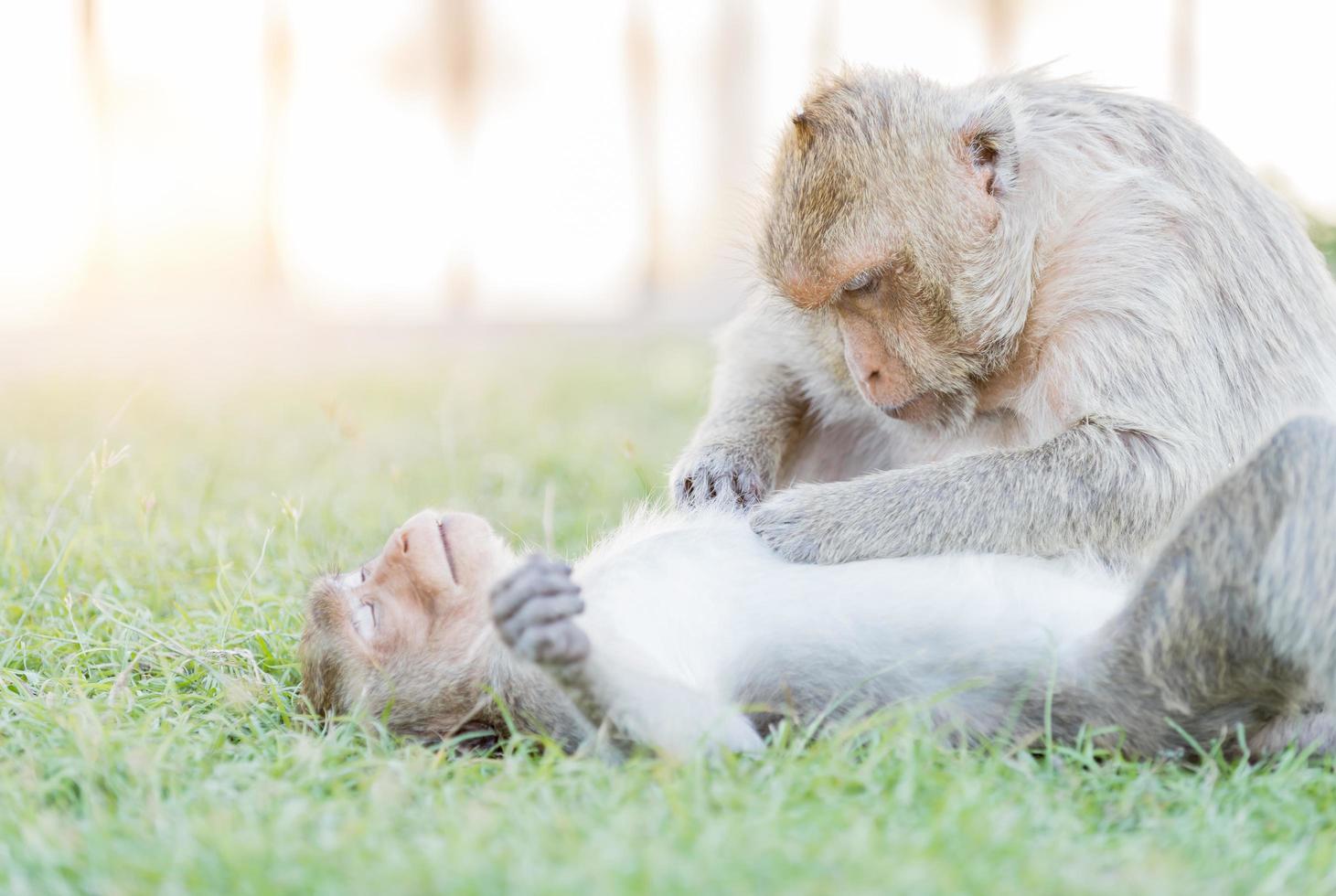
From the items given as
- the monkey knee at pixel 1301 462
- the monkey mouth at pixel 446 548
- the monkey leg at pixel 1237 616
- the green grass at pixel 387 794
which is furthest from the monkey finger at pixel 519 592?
the monkey knee at pixel 1301 462

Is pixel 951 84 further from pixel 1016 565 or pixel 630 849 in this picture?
pixel 630 849

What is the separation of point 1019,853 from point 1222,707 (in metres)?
0.91

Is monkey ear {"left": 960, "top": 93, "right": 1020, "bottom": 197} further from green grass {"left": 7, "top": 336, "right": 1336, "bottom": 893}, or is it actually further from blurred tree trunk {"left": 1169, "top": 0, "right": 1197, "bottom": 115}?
blurred tree trunk {"left": 1169, "top": 0, "right": 1197, "bottom": 115}

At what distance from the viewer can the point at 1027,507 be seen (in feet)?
10.7

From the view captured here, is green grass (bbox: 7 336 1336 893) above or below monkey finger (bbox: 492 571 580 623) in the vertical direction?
below

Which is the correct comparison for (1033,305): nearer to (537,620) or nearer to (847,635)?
(847,635)

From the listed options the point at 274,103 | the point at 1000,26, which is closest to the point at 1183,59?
the point at 1000,26

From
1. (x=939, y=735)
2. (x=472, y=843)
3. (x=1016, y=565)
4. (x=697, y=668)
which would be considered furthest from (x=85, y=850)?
(x=1016, y=565)

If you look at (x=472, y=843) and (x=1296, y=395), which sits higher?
(x=1296, y=395)

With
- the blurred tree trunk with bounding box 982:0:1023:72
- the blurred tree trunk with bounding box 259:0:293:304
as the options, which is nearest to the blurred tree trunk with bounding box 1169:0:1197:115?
the blurred tree trunk with bounding box 982:0:1023:72

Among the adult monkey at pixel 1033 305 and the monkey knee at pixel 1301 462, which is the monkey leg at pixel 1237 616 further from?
the adult monkey at pixel 1033 305

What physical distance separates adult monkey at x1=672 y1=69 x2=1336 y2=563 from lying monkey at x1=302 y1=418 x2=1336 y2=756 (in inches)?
7.8

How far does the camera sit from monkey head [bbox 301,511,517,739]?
302 cm

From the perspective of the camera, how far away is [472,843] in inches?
81.0
